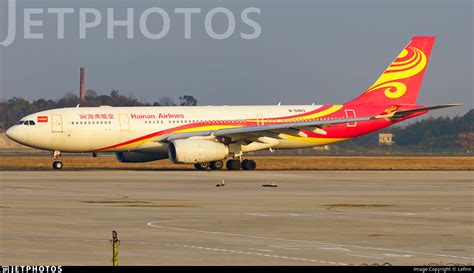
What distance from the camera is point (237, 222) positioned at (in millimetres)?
23812

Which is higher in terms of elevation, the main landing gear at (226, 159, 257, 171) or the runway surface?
the main landing gear at (226, 159, 257, 171)

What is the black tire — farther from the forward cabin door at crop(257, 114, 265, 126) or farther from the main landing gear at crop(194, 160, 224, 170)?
the forward cabin door at crop(257, 114, 265, 126)

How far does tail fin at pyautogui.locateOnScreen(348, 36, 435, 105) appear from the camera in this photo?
60281mm

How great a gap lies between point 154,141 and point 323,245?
1459 inches

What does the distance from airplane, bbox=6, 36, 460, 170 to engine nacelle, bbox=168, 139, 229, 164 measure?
0.19 feet

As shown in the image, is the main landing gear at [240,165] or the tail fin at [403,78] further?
the tail fin at [403,78]

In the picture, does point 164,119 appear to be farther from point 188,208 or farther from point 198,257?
point 198,257

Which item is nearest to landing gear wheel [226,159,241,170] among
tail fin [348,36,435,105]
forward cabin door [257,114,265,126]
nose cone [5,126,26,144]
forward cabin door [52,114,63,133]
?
forward cabin door [257,114,265,126]

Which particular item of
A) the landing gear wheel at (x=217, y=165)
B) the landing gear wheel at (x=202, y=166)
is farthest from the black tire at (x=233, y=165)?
the landing gear wheel at (x=202, y=166)

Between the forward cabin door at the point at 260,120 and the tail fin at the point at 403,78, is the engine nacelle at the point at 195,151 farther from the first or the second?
the tail fin at the point at 403,78

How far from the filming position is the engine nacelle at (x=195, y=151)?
52.0m

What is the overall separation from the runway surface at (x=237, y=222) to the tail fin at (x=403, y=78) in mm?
18853

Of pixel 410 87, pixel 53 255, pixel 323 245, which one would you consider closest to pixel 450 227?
pixel 323 245

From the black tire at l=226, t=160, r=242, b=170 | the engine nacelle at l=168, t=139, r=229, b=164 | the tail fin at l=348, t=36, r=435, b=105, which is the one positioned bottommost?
the black tire at l=226, t=160, r=242, b=170
